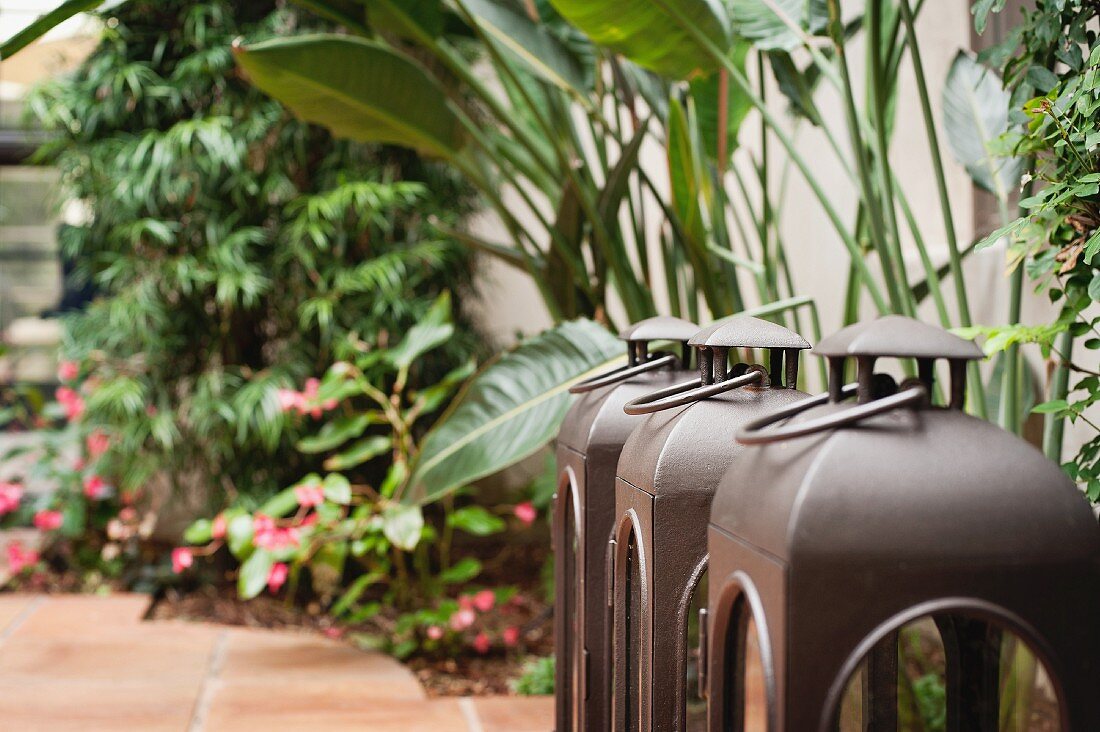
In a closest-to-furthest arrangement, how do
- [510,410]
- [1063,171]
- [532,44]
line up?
[1063,171]
[510,410]
[532,44]

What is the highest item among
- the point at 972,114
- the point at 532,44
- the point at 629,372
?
the point at 532,44

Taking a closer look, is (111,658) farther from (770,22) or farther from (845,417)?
(845,417)

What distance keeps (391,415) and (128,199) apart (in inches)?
42.9

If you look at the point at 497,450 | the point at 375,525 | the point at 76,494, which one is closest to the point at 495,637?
the point at 375,525

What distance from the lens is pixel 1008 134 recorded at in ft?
3.90

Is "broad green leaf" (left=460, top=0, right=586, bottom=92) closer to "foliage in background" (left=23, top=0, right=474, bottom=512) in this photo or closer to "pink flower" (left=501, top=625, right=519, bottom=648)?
"foliage in background" (left=23, top=0, right=474, bottom=512)

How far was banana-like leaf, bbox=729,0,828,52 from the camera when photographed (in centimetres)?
157

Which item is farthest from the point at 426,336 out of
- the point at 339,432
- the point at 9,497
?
the point at 9,497

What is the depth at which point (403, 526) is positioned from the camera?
242cm

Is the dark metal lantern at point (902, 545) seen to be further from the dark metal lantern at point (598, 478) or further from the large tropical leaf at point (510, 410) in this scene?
the large tropical leaf at point (510, 410)

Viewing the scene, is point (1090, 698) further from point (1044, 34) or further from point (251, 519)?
point (251, 519)

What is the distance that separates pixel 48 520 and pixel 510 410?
93.7 inches

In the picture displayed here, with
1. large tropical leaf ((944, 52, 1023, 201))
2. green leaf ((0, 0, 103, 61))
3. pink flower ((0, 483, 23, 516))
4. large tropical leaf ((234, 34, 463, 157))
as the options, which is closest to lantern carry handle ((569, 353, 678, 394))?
green leaf ((0, 0, 103, 61))

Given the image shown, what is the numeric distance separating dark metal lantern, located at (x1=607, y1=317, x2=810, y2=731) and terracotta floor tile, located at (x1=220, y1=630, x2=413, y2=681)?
1.73 m
